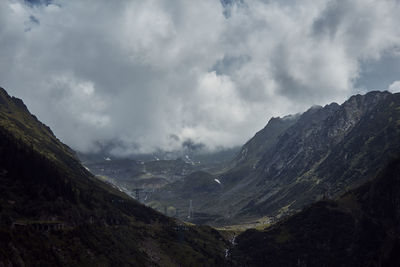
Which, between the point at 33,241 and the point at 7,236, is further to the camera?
the point at 33,241

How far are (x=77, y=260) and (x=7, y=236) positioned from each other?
47255 mm

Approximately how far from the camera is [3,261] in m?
134

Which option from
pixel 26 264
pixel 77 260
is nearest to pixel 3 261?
pixel 26 264

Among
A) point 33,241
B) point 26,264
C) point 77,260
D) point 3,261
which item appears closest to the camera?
point 3,261

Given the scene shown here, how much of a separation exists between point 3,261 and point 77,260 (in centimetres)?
6180

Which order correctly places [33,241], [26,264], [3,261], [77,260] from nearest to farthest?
[3,261] → [26,264] → [33,241] → [77,260]

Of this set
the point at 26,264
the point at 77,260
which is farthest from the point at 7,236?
the point at 77,260

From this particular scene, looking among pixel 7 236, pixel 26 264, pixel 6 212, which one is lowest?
pixel 26 264

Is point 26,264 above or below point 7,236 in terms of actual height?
below

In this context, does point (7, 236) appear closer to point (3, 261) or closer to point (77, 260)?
point (3, 261)

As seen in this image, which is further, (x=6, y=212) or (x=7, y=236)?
(x=6, y=212)

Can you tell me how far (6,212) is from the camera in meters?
200

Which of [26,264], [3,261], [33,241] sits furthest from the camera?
[33,241]

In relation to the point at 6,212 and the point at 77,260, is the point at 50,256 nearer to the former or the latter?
the point at 77,260
